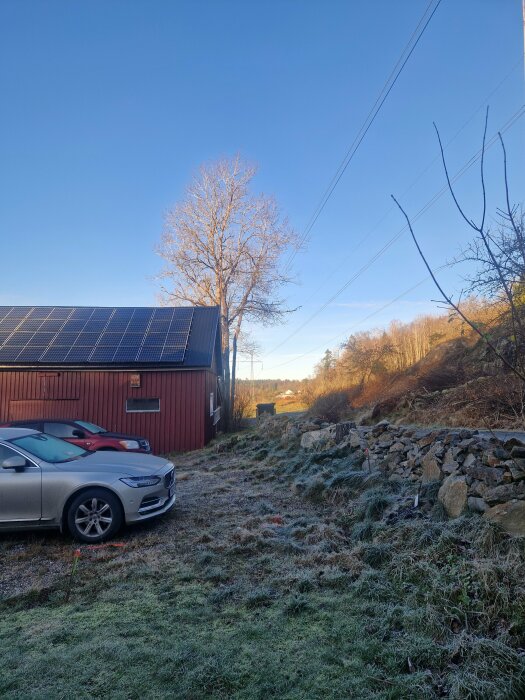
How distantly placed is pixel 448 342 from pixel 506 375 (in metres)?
7.45

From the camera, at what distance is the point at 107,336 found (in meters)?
17.1

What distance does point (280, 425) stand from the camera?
46.3 ft

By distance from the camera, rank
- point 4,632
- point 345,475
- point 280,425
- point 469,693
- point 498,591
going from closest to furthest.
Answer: point 469,693
point 498,591
point 4,632
point 345,475
point 280,425

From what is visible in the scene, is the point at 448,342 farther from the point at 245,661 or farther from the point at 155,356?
the point at 245,661

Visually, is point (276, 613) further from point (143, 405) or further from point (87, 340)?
point (87, 340)

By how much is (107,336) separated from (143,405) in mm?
3079

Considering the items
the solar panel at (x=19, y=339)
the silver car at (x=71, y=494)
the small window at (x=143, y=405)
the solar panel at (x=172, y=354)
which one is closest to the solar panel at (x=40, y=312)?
the solar panel at (x=19, y=339)

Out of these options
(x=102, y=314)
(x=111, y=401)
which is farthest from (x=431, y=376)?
(x=102, y=314)

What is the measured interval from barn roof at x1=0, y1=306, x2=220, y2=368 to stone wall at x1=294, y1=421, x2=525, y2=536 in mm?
9653

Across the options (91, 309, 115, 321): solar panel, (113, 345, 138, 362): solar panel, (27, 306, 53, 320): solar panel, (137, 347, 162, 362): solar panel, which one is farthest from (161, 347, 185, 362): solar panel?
(27, 306, 53, 320): solar panel

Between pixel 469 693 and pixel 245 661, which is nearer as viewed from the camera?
pixel 469 693

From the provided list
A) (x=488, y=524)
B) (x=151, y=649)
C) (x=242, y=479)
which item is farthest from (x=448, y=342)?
(x=151, y=649)

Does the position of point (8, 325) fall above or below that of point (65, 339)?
above

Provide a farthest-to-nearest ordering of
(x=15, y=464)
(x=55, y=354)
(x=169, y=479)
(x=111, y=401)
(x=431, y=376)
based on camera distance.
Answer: (x=55, y=354), (x=111, y=401), (x=431, y=376), (x=169, y=479), (x=15, y=464)
